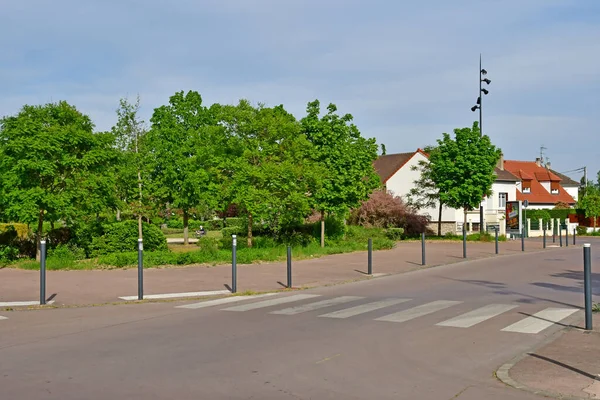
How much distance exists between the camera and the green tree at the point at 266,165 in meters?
24.9

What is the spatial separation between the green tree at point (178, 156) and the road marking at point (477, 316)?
19534 mm

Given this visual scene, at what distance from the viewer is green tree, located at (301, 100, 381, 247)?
29.8m

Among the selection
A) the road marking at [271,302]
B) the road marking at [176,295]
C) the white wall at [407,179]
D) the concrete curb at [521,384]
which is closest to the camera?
the concrete curb at [521,384]

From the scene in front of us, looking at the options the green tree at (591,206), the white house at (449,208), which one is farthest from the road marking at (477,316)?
A: the green tree at (591,206)

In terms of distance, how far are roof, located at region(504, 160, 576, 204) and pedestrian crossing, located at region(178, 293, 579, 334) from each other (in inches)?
2265

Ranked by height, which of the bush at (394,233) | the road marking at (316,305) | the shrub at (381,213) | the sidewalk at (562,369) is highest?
the shrub at (381,213)

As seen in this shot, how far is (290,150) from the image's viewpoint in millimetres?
26672

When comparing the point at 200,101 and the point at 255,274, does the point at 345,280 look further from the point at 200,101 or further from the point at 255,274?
the point at 200,101

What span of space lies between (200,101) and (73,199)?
15.4 meters

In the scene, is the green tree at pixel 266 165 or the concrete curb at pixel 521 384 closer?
the concrete curb at pixel 521 384

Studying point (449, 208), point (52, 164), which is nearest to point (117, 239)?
point (52, 164)

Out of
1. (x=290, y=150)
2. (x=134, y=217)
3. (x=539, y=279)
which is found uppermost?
(x=290, y=150)

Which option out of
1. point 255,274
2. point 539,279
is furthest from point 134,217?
point 539,279

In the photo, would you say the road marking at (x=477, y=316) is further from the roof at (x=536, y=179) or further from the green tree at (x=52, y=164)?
the roof at (x=536, y=179)
